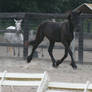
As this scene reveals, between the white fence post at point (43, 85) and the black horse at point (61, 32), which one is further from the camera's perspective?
the black horse at point (61, 32)

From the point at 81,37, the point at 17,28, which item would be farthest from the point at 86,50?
the point at 17,28

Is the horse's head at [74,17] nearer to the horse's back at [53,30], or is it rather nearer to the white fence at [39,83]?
the horse's back at [53,30]

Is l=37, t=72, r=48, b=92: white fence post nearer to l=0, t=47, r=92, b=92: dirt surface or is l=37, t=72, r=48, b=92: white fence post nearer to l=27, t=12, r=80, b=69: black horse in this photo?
l=0, t=47, r=92, b=92: dirt surface

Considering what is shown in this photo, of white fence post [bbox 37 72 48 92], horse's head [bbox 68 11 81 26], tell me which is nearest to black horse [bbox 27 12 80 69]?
horse's head [bbox 68 11 81 26]

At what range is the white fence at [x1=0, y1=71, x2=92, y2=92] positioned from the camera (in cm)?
798

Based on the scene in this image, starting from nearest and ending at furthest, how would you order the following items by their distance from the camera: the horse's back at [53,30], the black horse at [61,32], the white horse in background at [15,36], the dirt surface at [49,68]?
1. the dirt surface at [49,68]
2. the black horse at [61,32]
3. the horse's back at [53,30]
4. the white horse in background at [15,36]

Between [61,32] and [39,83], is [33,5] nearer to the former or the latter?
[61,32]

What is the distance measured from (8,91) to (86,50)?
682 cm

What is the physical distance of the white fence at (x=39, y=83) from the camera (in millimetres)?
7984

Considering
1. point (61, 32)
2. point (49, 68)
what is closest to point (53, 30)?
point (61, 32)

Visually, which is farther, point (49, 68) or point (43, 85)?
point (49, 68)

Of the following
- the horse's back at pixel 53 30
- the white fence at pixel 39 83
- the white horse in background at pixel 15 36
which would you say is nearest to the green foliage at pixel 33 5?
the white horse in background at pixel 15 36

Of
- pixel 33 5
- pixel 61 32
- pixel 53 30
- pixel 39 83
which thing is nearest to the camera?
pixel 39 83

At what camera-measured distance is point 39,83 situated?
27.1 ft
